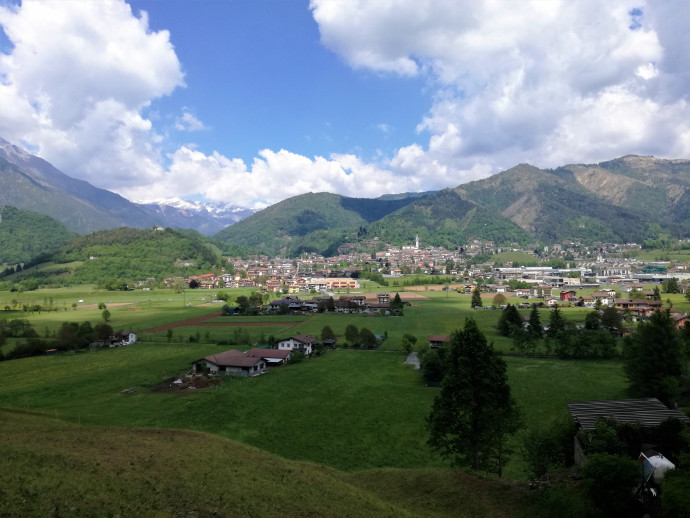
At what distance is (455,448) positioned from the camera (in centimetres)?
1858

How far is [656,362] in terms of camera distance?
29.2 m

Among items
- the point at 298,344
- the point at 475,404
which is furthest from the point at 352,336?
the point at 475,404

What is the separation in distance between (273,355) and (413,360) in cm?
1546

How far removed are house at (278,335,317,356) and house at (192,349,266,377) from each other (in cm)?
760

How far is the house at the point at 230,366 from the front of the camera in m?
41.2

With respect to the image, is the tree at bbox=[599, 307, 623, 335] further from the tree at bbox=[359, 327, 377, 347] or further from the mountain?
the mountain

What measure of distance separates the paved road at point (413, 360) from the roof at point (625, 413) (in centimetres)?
2242

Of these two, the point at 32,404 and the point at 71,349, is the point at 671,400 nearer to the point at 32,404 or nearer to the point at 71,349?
the point at 32,404

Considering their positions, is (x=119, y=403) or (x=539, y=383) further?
(x=539, y=383)

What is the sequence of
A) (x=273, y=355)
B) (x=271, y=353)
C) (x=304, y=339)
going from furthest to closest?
(x=304, y=339), (x=271, y=353), (x=273, y=355)

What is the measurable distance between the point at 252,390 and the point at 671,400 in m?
30.5

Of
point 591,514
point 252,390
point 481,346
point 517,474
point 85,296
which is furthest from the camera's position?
point 85,296

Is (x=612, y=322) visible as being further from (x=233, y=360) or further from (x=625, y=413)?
(x=233, y=360)

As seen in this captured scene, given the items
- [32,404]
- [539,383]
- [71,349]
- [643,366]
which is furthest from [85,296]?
[643,366]
